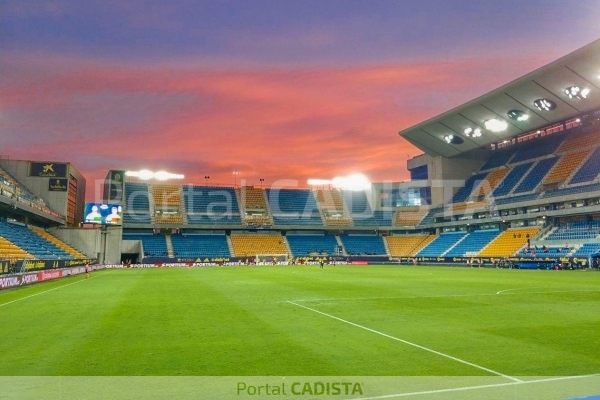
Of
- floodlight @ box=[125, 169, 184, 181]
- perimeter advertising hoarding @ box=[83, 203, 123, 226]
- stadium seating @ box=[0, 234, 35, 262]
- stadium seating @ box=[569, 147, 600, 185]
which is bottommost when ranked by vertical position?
stadium seating @ box=[0, 234, 35, 262]

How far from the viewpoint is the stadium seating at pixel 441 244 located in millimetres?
72875

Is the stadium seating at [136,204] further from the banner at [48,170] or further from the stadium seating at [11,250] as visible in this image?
the stadium seating at [11,250]

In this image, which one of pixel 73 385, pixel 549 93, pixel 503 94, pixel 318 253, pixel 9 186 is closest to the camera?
pixel 73 385

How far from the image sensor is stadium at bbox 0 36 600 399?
827cm

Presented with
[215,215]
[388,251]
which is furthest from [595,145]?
[215,215]

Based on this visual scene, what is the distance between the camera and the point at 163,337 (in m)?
11.3

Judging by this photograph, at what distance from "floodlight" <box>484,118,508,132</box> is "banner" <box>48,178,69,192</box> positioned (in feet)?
Result: 214

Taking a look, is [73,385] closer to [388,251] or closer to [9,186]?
[9,186]

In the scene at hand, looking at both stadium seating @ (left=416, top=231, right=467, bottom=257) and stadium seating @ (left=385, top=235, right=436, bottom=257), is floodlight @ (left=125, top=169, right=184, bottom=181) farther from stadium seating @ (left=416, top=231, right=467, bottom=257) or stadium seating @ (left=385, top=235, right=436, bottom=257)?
stadium seating @ (left=416, top=231, right=467, bottom=257)

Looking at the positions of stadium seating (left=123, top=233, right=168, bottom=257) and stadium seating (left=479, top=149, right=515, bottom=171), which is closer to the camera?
stadium seating (left=123, top=233, right=168, bottom=257)

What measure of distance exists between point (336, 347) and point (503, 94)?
57.4 m

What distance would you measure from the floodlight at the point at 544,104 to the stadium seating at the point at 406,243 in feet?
107

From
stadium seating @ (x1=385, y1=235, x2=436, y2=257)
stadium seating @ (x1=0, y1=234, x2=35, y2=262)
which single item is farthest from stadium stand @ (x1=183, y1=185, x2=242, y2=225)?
stadium seating @ (x1=0, y1=234, x2=35, y2=262)

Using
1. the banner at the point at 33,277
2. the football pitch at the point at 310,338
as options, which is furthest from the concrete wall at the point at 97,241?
the football pitch at the point at 310,338
